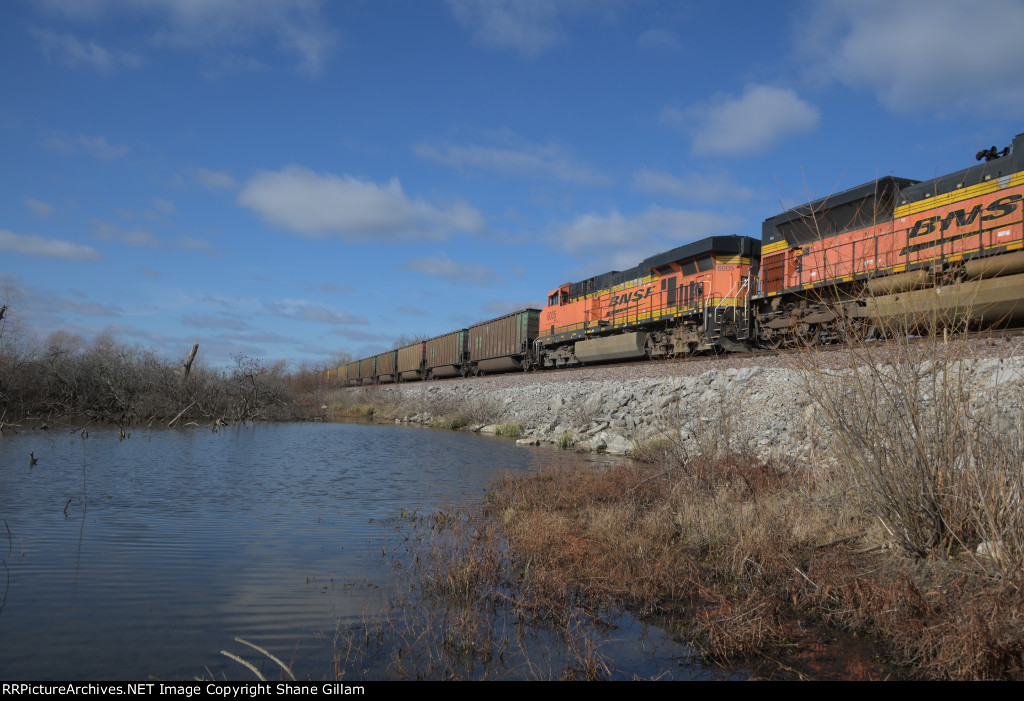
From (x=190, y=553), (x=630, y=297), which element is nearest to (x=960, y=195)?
(x=630, y=297)

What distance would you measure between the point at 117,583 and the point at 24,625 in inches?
38.4

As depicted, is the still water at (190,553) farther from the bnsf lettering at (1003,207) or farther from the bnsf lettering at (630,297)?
the bnsf lettering at (630,297)

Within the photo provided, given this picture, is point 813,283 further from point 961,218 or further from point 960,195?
point 960,195

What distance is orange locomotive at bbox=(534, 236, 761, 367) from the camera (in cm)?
1897

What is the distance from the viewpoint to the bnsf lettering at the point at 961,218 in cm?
1185

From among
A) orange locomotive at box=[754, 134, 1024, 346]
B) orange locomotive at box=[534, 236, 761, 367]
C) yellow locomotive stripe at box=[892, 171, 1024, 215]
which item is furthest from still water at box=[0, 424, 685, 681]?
yellow locomotive stripe at box=[892, 171, 1024, 215]

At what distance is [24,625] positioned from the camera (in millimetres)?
4359

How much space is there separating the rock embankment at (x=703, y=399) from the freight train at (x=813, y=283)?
0.55 metres

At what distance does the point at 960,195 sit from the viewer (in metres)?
12.7

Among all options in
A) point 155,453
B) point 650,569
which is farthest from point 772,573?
point 155,453

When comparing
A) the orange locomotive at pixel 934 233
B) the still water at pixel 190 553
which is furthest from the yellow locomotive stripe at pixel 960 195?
the still water at pixel 190 553

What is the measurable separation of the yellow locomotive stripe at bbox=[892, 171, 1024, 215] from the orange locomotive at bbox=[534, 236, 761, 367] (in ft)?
16.9

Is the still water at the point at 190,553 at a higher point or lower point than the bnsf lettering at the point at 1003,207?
lower
